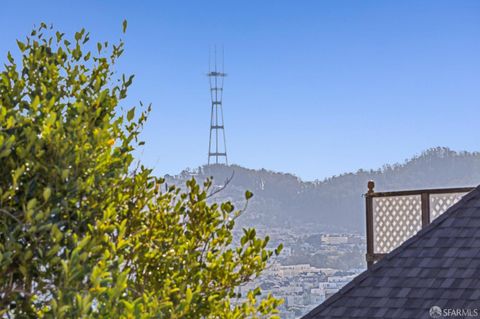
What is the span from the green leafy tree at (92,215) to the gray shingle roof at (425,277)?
3868 millimetres

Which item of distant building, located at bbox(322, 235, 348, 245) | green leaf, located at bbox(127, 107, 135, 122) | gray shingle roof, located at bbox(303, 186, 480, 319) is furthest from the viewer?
distant building, located at bbox(322, 235, 348, 245)

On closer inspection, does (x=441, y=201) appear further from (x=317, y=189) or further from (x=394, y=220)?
(x=317, y=189)

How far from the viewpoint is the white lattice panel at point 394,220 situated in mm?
11266

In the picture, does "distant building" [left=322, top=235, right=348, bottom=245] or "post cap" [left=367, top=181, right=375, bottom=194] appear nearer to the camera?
"post cap" [left=367, top=181, right=375, bottom=194]

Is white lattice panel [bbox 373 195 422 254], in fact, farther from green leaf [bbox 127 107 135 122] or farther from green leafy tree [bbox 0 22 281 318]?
green leaf [bbox 127 107 135 122]

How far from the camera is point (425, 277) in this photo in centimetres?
908

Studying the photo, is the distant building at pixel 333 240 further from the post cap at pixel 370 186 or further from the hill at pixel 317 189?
the post cap at pixel 370 186

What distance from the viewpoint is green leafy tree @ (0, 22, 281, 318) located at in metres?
3.75

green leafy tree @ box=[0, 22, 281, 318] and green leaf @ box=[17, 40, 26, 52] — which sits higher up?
green leaf @ box=[17, 40, 26, 52]

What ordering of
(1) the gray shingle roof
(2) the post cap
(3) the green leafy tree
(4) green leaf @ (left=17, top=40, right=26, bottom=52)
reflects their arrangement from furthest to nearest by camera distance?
(2) the post cap
(1) the gray shingle roof
(4) green leaf @ (left=17, top=40, right=26, bottom=52)
(3) the green leafy tree

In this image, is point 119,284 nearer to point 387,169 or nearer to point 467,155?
point 387,169

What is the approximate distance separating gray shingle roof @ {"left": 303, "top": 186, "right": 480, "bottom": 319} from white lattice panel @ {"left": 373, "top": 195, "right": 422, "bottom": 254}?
146 cm

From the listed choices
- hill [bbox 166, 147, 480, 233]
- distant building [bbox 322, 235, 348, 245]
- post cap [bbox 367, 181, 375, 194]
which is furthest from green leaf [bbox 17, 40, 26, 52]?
distant building [bbox 322, 235, 348, 245]

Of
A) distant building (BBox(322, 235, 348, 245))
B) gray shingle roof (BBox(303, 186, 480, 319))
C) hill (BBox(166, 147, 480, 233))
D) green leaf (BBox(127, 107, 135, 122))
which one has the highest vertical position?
hill (BBox(166, 147, 480, 233))
